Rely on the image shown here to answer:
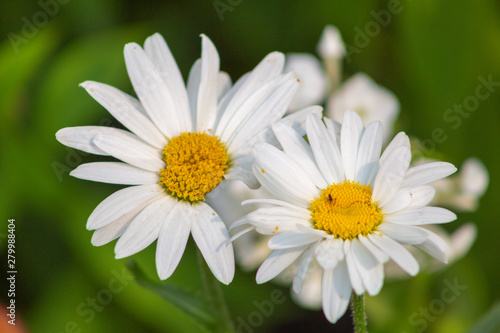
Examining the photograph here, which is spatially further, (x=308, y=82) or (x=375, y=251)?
(x=308, y=82)

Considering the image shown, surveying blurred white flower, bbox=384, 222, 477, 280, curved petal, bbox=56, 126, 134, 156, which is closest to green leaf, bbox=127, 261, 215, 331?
curved petal, bbox=56, 126, 134, 156

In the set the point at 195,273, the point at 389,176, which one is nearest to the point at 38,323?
the point at 195,273

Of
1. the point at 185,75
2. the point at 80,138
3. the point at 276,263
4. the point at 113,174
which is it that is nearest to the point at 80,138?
the point at 80,138

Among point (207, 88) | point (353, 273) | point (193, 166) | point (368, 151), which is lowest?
point (353, 273)

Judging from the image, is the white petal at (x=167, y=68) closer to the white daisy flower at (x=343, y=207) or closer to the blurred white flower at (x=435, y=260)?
the white daisy flower at (x=343, y=207)

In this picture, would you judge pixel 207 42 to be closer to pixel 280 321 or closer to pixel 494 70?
pixel 280 321

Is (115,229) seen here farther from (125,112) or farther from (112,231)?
(125,112)
